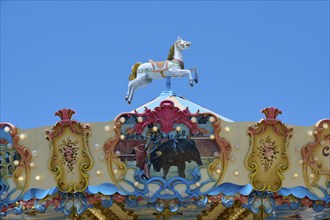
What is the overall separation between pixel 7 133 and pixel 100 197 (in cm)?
173

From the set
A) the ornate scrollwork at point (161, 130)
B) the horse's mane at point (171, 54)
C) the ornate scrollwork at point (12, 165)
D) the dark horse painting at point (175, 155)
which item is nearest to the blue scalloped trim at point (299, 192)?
the ornate scrollwork at point (161, 130)

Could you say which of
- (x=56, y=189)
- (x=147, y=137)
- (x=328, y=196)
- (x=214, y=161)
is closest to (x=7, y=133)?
(x=56, y=189)

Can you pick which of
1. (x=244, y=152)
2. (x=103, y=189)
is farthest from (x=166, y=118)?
(x=103, y=189)

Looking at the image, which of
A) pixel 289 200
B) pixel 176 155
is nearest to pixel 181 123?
pixel 176 155

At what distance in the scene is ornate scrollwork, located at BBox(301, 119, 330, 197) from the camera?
460 inches

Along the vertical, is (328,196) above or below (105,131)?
below

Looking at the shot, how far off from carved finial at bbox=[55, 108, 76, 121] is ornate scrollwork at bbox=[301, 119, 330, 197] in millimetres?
3543

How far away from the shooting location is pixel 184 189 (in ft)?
38.1

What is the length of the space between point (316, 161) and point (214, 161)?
1.56 metres

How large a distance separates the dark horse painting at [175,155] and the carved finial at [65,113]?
137 cm

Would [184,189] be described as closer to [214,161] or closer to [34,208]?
[214,161]

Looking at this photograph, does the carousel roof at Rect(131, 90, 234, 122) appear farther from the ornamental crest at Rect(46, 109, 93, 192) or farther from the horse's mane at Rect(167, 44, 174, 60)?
the ornamental crest at Rect(46, 109, 93, 192)

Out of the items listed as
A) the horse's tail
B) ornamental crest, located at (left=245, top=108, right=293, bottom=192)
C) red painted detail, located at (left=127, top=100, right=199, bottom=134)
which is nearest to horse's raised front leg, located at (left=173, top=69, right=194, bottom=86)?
the horse's tail

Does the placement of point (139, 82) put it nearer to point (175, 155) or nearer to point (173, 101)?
point (173, 101)
